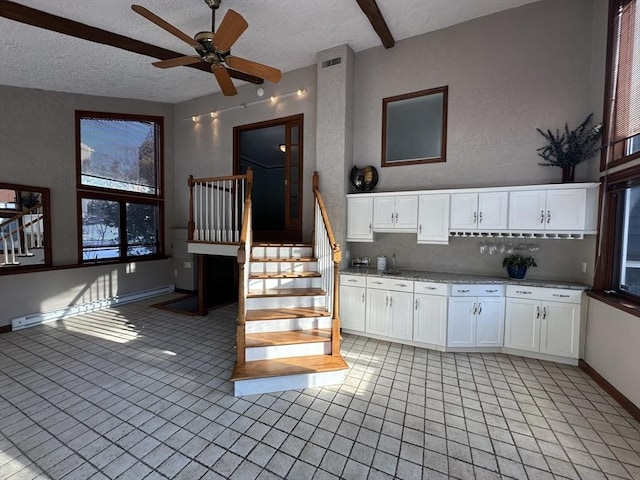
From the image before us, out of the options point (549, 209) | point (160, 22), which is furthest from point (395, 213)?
point (160, 22)

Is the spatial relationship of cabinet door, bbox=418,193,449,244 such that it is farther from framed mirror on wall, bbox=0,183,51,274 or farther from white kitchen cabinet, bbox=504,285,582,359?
framed mirror on wall, bbox=0,183,51,274

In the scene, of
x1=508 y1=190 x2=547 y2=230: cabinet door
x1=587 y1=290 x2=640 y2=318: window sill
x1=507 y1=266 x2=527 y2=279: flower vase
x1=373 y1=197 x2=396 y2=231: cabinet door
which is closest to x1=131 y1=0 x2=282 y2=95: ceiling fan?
x1=373 y1=197 x2=396 y2=231: cabinet door

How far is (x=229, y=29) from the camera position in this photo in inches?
105

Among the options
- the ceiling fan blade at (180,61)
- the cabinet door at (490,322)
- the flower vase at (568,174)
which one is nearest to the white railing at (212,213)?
the ceiling fan blade at (180,61)

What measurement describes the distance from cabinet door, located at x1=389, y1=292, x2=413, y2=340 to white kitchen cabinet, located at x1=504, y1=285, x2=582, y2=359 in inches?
46.2

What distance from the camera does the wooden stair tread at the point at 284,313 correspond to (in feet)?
10.8

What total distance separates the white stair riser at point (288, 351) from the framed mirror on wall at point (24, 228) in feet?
14.3

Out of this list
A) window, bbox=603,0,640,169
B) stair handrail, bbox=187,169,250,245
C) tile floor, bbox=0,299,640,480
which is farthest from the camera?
stair handrail, bbox=187,169,250,245

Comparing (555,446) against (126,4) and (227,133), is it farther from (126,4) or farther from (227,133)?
(227,133)

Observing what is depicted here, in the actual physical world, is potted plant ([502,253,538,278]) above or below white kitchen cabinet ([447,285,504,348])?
above

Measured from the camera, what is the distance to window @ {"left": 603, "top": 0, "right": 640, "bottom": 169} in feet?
9.11

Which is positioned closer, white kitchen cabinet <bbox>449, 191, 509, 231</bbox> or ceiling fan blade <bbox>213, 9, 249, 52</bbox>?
ceiling fan blade <bbox>213, 9, 249, 52</bbox>

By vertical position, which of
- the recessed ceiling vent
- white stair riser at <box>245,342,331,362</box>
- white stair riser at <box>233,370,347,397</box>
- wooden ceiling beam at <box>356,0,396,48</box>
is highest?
wooden ceiling beam at <box>356,0,396,48</box>

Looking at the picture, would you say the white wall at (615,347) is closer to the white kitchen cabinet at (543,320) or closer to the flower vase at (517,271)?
the white kitchen cabinet at (543,320)
